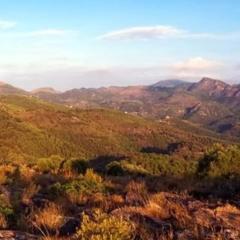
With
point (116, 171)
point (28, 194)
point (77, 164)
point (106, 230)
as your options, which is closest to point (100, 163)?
point (77, 164)

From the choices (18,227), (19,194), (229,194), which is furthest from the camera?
(19,194)

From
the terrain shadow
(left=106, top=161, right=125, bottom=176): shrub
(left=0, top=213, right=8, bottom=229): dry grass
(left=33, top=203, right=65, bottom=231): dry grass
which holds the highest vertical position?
(left=33, top=203, right=65, bottom=231): dry grass

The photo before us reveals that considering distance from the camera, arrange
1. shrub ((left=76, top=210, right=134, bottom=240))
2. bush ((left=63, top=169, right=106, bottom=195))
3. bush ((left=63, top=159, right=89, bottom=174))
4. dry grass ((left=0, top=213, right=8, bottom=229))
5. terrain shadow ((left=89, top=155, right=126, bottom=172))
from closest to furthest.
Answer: shrub ((left=76, top=210, right=134, bottom=240)) → dry grass ((left=0, top=213, right=8, bottom=229)) → bush ((left=63, top=169, right=106, bottom=195)) → bush ((left=63, top=159, right=89, bottom=174)) → terrain shadow ((left=89, top=155, right=126, bottom=172))

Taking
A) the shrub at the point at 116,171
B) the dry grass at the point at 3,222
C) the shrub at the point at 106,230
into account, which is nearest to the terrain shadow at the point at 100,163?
the shrub at the point at 116,171

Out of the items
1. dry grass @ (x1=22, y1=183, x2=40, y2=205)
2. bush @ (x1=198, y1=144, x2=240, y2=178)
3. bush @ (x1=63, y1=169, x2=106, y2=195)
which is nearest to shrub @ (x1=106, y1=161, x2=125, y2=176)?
bush @ (x1=198, y1=144, x2=240, y2=178)

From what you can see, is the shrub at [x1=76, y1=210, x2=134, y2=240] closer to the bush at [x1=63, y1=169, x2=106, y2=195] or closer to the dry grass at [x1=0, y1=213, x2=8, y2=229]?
the dry grass at [x1=0, y1=213, x2=8, y2=229]

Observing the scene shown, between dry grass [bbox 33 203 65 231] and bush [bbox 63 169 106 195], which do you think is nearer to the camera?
dry grass [bbox 33 203 65 231]

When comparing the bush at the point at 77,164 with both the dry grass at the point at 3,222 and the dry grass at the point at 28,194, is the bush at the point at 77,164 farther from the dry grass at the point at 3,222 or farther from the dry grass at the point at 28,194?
the dry grass at the point at 3,222

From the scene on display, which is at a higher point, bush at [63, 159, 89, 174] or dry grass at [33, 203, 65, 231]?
dry grass at [33, 203, 65, 231]

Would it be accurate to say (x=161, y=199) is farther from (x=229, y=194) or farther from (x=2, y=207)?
(x=2, y=207)

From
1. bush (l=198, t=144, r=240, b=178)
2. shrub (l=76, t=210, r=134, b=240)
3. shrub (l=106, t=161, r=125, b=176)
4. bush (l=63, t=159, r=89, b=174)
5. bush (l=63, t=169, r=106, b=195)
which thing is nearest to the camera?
shrub (l=76, t=210, r=134, b=240)

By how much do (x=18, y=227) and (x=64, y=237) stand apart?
2.31 metres

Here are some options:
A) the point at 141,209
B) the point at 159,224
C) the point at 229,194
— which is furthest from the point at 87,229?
the point at 229,194

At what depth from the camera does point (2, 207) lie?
1259cm
